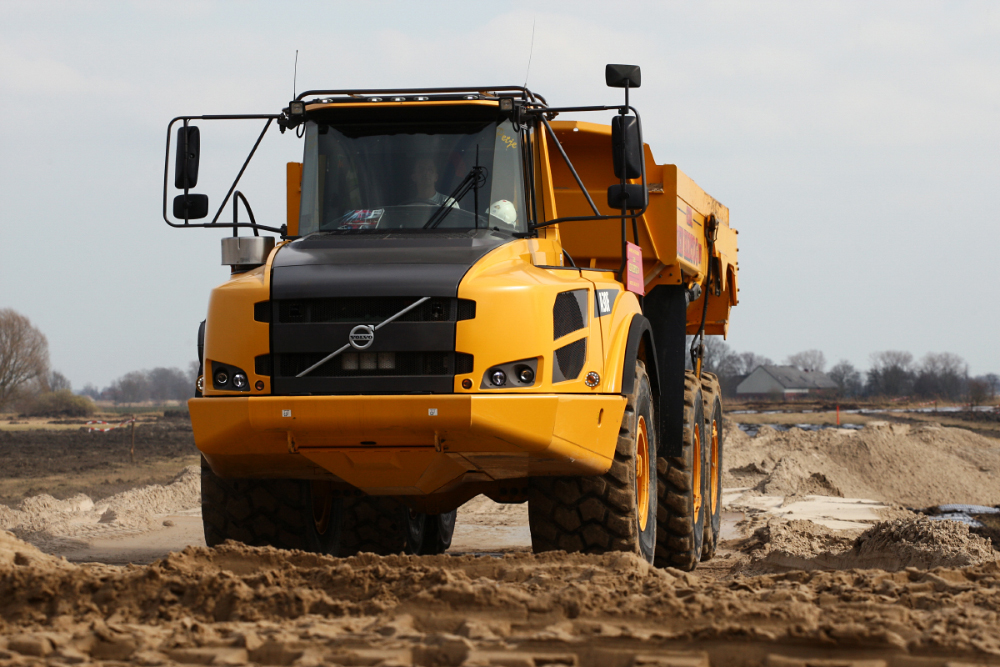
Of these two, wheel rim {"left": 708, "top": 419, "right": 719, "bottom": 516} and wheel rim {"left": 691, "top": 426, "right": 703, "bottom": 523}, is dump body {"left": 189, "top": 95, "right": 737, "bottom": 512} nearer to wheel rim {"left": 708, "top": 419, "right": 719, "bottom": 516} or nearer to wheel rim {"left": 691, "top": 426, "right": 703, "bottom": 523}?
wheel rim {"left": 691, "top": 426, "right": 703, "bottom": 523}

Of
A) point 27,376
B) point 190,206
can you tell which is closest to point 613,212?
point 190,206

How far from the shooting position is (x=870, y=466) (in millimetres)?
20406

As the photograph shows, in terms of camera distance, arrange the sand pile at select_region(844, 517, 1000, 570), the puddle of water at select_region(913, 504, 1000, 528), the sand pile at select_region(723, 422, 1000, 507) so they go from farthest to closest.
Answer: the sand pile at select_region(723, 422, 1000, 507)
the puddle of water at select_region(913, 504, 1000, 528)
the sand pile at select_region(844, 517, 1000, 570)

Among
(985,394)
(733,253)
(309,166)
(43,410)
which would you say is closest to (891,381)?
(985,394)

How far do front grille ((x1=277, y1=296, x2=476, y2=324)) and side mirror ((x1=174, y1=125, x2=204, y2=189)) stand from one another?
1.42m

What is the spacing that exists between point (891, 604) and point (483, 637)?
1802 millimetres

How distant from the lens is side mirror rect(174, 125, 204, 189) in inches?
267

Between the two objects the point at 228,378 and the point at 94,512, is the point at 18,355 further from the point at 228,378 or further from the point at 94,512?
the point at 228,378

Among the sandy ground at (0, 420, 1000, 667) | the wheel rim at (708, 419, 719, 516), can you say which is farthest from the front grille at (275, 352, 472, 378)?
the wheel rim at (708, 419, 719, 516)

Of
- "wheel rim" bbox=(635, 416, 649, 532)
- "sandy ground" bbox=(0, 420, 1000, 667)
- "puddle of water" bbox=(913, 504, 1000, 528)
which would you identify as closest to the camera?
"sandy ground" bbox=(0, 420, 1000, 667)

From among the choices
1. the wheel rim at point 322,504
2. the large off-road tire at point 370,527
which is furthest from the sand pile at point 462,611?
the large off-road tire at point 370,527

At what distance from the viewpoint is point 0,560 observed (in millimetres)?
6047

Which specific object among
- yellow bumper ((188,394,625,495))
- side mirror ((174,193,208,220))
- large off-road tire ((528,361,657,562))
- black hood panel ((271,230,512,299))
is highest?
side mirror ((174,193,208,220))

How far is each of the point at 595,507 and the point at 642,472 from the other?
0.84 meters
